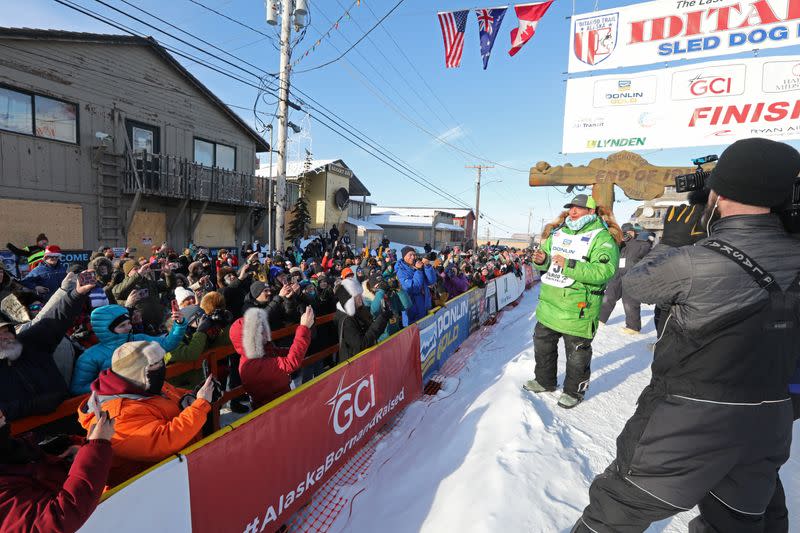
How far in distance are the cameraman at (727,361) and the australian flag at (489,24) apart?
9.52 m

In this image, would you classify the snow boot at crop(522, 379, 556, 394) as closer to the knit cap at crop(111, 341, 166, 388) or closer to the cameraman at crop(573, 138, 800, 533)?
the cameraman at crop(573, 138, 800, 533)

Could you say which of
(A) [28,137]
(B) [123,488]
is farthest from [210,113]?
(B) [123,488]

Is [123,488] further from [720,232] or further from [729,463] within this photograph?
[720,232]

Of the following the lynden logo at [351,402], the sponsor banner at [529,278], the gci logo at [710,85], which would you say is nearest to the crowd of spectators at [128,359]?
the lynden logo at [351,402]

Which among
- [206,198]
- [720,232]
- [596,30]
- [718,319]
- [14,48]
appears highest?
[596,30]

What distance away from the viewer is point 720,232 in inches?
63.2

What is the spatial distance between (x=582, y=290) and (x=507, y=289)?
828 centimetres

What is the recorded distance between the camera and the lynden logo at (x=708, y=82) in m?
7.75

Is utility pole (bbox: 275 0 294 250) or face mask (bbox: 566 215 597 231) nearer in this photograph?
face mask (bbox: 566 215 597 231)

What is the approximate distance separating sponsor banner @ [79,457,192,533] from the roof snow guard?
1285cm

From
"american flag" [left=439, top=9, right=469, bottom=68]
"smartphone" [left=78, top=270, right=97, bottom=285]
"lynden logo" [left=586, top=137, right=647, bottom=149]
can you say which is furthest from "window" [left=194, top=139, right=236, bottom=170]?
"lynden logo" [left=586, top=137, right=647, bottom=149]

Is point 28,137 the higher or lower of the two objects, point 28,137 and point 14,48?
the lower

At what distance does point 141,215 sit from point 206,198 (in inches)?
83.3

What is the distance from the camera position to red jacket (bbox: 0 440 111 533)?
141 centimetres
